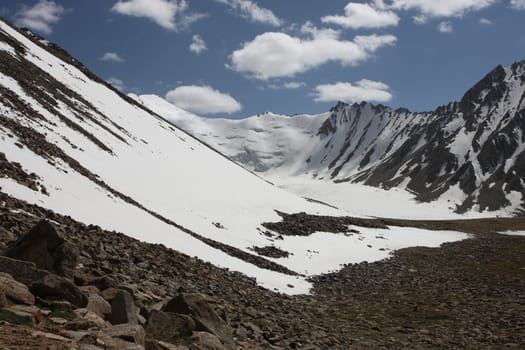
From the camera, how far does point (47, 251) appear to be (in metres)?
10.4

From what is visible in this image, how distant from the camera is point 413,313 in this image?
2189 cm

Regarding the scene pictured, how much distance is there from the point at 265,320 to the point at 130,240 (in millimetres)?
8187

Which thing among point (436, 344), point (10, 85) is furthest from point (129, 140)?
point (436, 344)

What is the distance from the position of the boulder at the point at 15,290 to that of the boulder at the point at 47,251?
5.25 ft

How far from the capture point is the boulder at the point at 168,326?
9.42 metres

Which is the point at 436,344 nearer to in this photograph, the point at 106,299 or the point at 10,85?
the point at 106,299

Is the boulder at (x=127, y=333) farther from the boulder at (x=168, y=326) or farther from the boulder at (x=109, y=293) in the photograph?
the boulder at (x=109, y=293)

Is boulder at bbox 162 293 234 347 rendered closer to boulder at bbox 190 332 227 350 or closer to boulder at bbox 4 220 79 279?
boulder at bbox 190 332 227 350

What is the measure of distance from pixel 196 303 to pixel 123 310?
2248 millimetres

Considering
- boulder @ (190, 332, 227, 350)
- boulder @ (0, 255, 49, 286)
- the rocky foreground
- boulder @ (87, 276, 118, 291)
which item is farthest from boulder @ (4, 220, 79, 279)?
boulder @ (190, 332, 227, 350)

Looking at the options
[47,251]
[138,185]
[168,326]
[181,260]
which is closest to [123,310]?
[168,326]

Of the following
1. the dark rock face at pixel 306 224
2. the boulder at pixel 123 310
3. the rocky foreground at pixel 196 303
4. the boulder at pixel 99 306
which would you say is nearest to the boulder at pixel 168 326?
the rocky foreground at pixel 196 303

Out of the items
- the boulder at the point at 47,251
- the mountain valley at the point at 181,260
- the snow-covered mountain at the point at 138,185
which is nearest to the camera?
the mountain valley at the point at 181,260

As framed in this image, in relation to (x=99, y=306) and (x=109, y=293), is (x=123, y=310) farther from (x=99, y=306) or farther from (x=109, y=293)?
(x=109, y=293)
